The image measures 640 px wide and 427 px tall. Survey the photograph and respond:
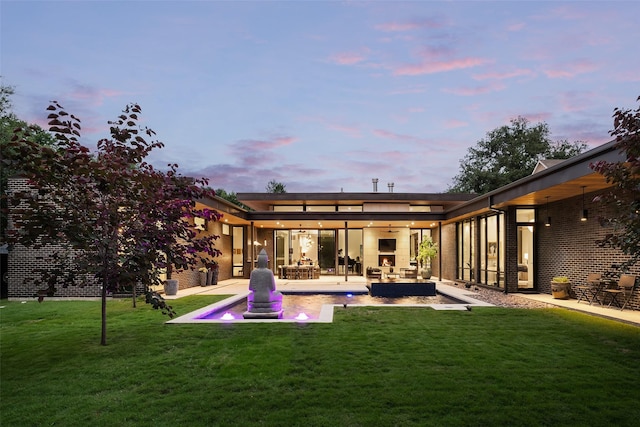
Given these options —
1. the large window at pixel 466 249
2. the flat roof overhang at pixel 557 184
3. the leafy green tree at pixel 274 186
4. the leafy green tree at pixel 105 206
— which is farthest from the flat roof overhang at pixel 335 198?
the leafy green tree at pixel 274 186

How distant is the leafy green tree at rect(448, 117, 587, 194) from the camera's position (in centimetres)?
4222

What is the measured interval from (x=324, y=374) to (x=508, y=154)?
144ft

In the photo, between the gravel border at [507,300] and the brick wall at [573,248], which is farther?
the brick wall at [573,248]

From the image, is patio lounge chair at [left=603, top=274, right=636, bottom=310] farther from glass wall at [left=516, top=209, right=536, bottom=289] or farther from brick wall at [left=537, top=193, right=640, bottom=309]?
glass wall at [left=516, top=209, right=536, bottom=289]

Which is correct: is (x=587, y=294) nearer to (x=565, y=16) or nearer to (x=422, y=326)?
(x=422, y=326)

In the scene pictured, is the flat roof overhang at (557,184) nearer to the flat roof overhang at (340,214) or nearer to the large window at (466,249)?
the large window at (466,249)

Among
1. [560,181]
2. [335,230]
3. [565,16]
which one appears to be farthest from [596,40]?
[335,230]

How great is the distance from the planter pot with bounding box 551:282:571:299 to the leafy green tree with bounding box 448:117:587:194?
2934 cm

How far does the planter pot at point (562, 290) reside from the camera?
1391 cm

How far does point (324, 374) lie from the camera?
564 centimetres

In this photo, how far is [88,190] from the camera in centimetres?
693

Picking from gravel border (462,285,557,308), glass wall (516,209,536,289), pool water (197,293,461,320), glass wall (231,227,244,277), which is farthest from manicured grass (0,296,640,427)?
glass wall (231,227,244,277)

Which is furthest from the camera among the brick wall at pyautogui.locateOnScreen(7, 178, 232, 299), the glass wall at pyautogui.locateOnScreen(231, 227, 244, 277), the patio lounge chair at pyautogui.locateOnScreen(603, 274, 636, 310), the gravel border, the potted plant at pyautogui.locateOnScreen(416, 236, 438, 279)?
the glass wall at pyautogui.locateOnScreen(231, 227, 244, 277)

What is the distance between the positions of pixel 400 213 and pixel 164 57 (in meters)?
12.7
